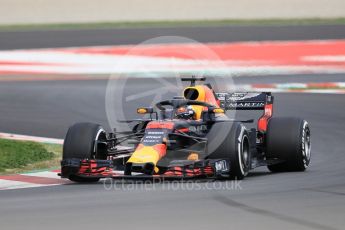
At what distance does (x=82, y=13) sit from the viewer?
1635 inches

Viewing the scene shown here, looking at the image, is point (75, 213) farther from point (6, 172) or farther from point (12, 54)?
point (12, 54)

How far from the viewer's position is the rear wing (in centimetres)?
1374

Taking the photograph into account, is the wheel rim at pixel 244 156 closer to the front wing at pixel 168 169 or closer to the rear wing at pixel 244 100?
the front wing at pixel 168 169

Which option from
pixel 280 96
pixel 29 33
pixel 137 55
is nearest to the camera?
pixel 280 96

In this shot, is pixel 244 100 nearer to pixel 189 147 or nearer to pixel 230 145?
pixel 189 147

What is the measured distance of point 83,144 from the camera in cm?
1192

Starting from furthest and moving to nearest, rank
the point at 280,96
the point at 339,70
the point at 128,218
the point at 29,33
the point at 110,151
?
the point at 29,33, the point at 339,70, the point at 280,96, the point at 110,151, the point at 128,218

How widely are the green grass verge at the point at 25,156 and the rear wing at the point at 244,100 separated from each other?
8.76 ft

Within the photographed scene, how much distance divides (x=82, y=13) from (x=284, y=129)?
29562 millimetres

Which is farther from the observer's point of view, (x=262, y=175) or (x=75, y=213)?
(x=262, y=175)

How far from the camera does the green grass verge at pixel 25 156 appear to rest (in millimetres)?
13484

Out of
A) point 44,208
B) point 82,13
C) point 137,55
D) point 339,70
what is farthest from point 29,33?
point 44,208

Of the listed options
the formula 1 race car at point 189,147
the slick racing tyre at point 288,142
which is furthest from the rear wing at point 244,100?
the slick racing tyre at point 288,142

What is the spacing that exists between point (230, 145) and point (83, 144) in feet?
6.19
